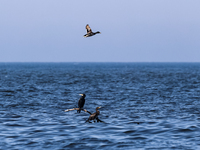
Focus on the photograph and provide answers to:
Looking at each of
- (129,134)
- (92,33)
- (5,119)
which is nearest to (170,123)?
(129,134)

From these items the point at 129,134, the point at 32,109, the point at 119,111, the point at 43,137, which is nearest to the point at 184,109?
the point at 119,111

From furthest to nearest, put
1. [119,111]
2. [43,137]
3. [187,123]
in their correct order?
[119,111] → [187,123] → [43,137]

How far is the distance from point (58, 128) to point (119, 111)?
9.39 metres

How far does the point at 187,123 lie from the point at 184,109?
735cm

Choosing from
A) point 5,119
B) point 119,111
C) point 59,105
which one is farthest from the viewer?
point 59,105

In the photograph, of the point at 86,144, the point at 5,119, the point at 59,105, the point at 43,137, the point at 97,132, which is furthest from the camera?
the point at 59,105

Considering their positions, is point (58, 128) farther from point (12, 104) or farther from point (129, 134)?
point (12, 104)

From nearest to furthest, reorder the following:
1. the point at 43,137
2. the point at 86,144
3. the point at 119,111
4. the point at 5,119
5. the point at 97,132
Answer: the point at 86,144, the point at 43,137, the point at 97,132, the point at 5,119, the point at 119,111

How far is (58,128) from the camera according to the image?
22.6 meters

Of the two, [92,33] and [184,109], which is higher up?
[92,33]

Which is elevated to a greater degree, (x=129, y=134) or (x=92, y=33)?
(x=92, y=33)

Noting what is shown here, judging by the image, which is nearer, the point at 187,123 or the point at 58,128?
the point at 58,128

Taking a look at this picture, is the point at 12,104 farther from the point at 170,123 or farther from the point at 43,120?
the point at 170,123

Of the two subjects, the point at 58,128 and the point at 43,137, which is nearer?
the point at 43,137
